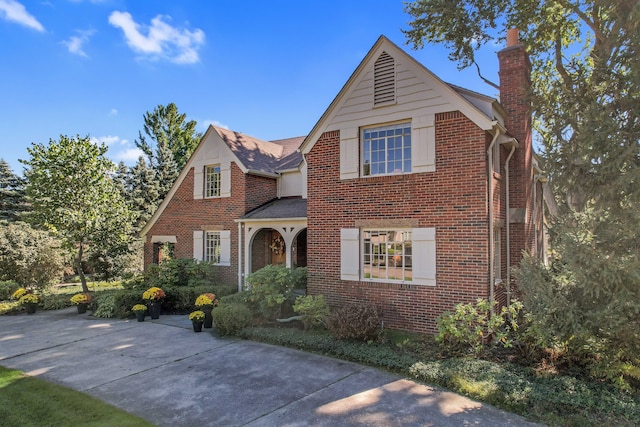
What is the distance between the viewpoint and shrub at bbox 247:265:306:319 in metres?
9.91

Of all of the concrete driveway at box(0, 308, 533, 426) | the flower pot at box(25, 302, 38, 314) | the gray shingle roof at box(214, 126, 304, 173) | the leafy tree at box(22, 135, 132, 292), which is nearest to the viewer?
the concrete driveway at box(0, 308, 533, 426)

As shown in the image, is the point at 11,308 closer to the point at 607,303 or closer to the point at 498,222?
the point at 498,222

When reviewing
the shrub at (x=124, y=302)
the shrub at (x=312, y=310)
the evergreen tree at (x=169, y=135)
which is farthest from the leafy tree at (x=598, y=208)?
the evergreen tree at (x=169, y=135)

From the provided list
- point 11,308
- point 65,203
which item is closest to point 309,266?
point 65,203

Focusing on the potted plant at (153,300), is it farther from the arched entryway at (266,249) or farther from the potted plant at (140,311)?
the arched entryway at (266,249)

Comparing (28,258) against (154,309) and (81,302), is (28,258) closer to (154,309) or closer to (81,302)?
(81,302)

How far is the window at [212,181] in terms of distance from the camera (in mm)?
15316

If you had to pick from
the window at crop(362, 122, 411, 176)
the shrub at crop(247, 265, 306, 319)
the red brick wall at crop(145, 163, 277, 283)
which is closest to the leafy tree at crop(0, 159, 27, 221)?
the red brick wall at crop(145, 163, 277, 283)

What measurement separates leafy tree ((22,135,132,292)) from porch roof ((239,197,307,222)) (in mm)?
5852

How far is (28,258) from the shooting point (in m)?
17.0

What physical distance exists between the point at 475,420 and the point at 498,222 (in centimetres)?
571

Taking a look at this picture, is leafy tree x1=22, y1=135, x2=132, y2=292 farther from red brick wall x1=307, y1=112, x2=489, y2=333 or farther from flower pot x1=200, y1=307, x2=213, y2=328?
red brick wall x1=307, y1=112, x2=489, y2=333

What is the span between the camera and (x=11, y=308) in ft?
44.1

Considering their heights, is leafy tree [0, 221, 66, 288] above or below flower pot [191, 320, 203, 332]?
above
